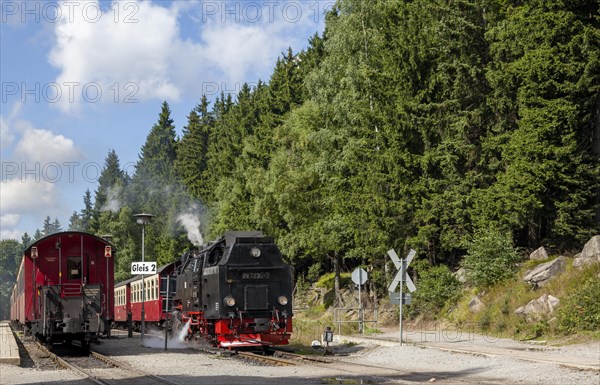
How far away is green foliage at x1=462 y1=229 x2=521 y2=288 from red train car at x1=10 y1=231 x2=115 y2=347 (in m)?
13.3

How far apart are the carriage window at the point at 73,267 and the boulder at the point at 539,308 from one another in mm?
14372

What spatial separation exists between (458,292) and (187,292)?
11.1m

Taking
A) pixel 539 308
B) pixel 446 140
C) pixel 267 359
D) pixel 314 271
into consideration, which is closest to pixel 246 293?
pixel 267 359

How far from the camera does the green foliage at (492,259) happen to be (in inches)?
1068

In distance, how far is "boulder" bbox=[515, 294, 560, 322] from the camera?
22.4 m

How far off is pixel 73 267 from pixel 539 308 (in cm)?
1493

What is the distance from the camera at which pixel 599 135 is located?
27359mm

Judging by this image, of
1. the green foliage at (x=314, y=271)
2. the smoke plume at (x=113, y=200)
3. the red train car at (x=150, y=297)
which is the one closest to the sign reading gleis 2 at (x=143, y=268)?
the red train car at (x=150, y=297)

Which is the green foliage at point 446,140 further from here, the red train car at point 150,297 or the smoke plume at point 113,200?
the smoke plume at point 113,200

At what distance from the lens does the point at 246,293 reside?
2125 cm

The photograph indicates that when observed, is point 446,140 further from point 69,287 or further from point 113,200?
point 113,200

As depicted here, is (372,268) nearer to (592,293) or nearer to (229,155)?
(592,293)

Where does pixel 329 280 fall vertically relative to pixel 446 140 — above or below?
below

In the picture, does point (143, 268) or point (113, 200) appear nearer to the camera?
point (143, 268)
